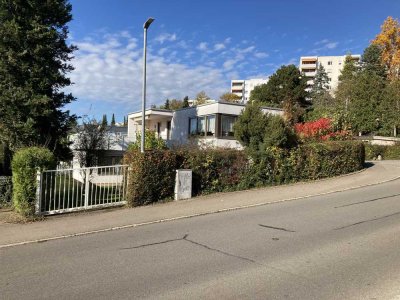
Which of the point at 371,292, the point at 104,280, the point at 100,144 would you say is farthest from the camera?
the point at 100,144

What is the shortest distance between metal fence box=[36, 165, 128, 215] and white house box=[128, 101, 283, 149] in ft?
29.2

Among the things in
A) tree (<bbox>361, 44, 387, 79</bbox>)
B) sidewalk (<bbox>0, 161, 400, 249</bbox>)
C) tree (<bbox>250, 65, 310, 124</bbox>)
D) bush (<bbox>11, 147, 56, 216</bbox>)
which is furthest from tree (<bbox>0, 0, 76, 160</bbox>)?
tree (<bbox>361, 44, 387, 79</bbox>)

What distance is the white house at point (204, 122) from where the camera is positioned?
24641 mm

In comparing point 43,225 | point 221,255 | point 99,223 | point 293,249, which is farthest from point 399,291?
point 43,225

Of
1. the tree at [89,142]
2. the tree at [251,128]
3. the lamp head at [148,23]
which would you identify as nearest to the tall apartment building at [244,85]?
the tree at [89,142]

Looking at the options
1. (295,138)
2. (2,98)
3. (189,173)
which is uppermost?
(2,98)

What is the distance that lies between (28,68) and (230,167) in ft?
29.0

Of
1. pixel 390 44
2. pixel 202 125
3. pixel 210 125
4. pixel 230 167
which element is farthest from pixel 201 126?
pixel 390 44

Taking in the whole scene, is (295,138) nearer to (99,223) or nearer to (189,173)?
(189,173)

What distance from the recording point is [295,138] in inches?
677

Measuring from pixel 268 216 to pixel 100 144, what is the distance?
1402 centimetres

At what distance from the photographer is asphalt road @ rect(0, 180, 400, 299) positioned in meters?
5.40

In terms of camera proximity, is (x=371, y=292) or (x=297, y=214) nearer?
(x=371, y=292)

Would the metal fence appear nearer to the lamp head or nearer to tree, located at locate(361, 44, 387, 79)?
the lamp head
